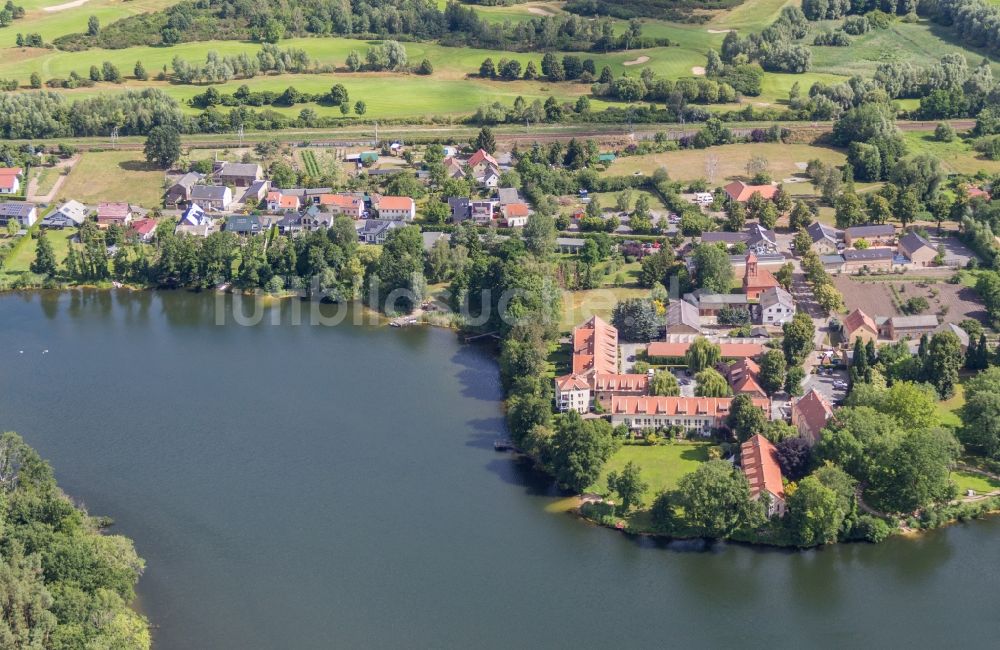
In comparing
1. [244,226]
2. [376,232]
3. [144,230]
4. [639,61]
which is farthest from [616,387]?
[639,61]

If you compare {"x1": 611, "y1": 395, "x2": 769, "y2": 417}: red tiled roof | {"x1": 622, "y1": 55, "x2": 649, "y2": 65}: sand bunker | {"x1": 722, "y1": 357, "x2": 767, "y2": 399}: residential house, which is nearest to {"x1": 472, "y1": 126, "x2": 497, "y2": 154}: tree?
{"x1": 622, "y1": 55, "x2": 649, "y2": 65}: sand bunker

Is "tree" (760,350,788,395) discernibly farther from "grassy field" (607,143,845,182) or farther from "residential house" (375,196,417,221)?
"residential house" (375,196,417,221)

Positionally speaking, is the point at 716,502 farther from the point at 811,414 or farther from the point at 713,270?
the point at 713,270

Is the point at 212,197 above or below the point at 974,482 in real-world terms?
above

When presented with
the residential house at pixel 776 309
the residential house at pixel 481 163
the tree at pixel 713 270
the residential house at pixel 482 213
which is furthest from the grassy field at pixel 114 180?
the residential house at pixel 776 309

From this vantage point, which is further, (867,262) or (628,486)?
(867,262)

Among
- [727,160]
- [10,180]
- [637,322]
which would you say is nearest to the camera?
[637,322]

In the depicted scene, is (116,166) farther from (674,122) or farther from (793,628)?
(793,628)
